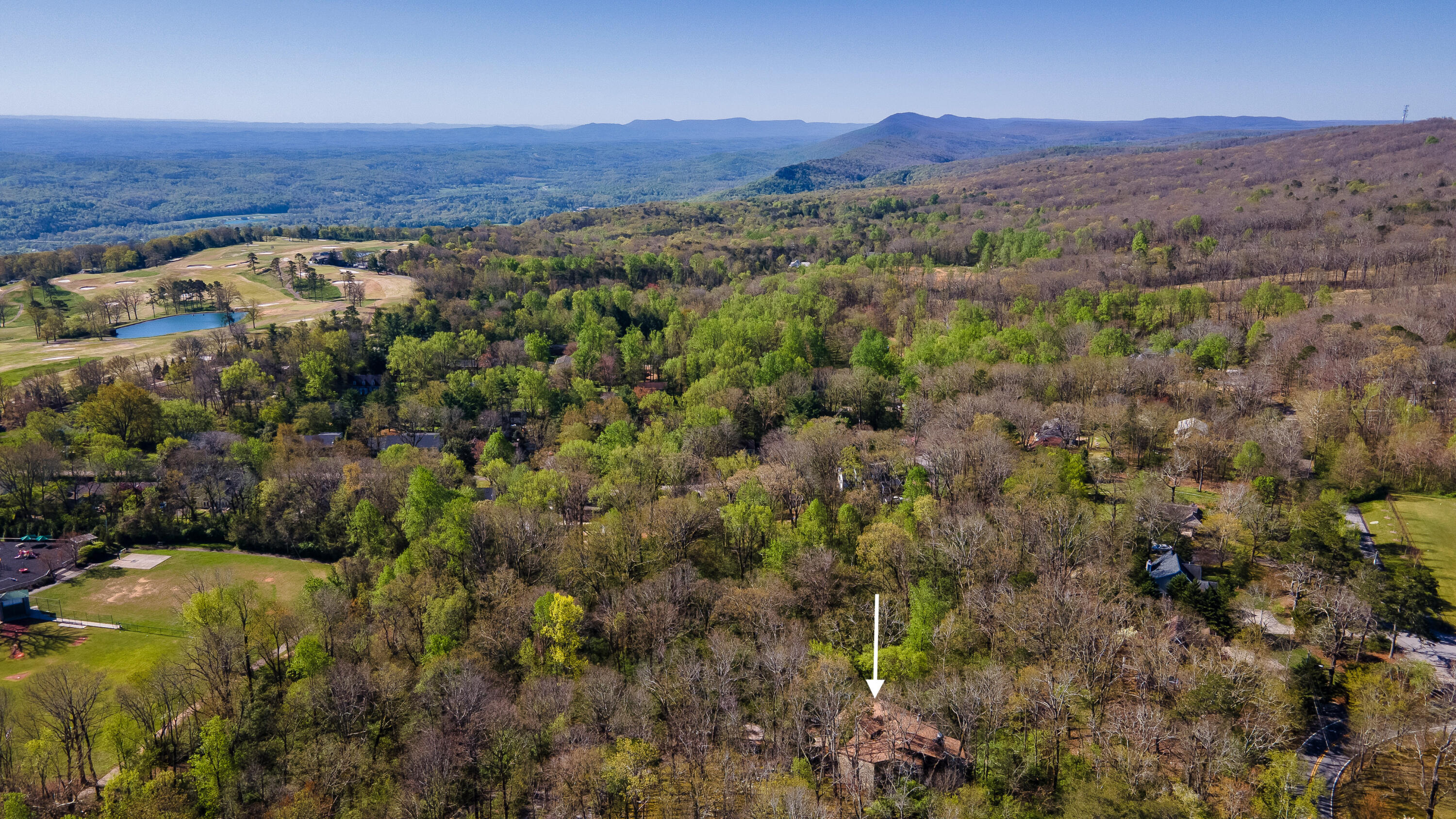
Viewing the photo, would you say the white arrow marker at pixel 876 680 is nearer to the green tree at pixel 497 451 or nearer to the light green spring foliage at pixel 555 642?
the light green spring foliage at pixel 555 642

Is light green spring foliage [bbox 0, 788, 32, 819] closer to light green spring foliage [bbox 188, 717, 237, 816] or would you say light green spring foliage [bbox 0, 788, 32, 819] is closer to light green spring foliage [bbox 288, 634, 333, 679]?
light green spring foliage [bbox 188, 717, 237, 816]

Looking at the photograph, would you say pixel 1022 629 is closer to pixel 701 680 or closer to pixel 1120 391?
pixel 701 680

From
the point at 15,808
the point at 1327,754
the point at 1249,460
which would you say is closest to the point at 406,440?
the point at 15,808

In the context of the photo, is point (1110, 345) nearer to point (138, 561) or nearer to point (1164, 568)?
point (1164, 568)

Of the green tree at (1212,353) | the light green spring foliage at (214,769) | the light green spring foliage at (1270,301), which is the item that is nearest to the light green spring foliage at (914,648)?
the light green spring foliage at (214,769)

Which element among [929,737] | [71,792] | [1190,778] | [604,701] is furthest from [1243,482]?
[71,792]
